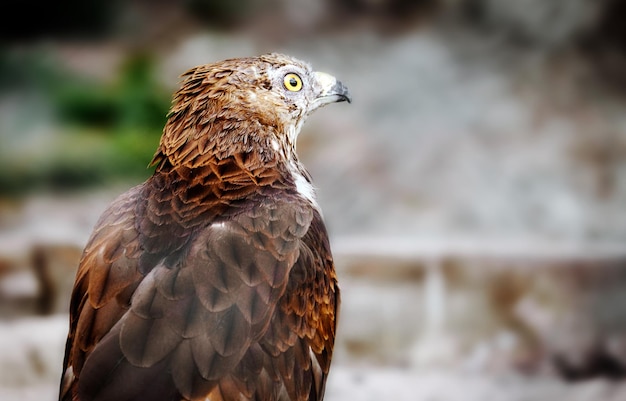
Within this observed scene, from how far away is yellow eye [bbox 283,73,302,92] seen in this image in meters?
2.91

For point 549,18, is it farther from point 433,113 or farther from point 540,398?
point 540,398

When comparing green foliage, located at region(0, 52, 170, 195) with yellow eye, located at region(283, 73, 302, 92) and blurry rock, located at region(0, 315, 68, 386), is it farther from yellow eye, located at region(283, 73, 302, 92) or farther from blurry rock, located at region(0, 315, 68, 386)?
yellow eye, located at region(283, 73, 302, 92)

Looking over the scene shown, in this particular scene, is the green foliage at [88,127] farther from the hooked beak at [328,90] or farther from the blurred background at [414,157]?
the hooked beak at [328,90]

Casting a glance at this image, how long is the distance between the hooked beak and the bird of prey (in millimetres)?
77

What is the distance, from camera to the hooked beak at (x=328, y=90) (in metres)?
3.05

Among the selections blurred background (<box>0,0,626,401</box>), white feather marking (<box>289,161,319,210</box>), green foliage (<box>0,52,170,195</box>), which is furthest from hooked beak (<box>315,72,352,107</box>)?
green foliage (<box>0,52,170,195</box>)

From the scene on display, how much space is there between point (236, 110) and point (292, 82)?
29cm

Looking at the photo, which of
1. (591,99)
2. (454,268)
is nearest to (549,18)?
(591,99)

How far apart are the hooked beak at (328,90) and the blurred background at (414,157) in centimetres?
349

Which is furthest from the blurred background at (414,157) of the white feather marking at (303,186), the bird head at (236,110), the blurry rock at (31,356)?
the bird head at (236,110)

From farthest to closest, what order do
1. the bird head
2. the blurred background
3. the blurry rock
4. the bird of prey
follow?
the blurred background → the blurry rock → the bird head → the bird of prey

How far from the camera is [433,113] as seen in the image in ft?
28.9

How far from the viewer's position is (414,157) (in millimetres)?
8562

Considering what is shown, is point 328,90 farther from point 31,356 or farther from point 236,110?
point 31,356
